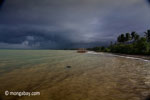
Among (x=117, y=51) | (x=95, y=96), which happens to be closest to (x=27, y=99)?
(x=95, y=96)

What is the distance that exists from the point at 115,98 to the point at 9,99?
194 inches

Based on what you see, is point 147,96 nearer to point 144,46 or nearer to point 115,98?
point 115,98

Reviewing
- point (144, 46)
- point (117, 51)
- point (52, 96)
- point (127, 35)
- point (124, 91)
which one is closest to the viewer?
point (52, 96)

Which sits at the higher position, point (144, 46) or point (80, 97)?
point (144, 46)

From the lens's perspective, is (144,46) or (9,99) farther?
(144,46)

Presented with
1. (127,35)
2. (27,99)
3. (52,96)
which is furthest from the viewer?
(127,35)

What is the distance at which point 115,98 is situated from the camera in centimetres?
409

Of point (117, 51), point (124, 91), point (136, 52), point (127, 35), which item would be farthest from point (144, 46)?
point (124, 91)

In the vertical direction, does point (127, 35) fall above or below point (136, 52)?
above

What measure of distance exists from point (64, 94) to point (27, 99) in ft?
5.61

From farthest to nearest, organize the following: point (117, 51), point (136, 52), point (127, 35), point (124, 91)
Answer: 1. point (127, 35)
2. point (117, 51)
3. point (136, 52)
4. point (124, 91)

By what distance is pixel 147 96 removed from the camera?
418 cm

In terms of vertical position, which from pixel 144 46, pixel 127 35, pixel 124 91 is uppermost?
pixel 127 35

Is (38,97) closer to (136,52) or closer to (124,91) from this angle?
(124,91)
